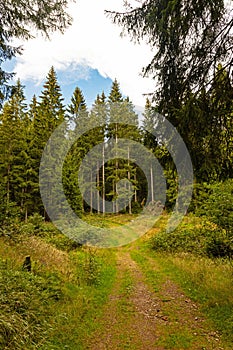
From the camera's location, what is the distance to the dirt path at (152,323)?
495 cm

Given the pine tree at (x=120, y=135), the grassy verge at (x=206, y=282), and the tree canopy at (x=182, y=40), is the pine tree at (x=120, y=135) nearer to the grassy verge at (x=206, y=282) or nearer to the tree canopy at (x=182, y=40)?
the grassy verge at (x=206, y=282)

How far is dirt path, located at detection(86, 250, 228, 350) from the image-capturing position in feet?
Answer: 16.2

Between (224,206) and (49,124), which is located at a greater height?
(49,124)

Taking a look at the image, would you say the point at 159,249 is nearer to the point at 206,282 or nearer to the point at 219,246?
the point at 219,246

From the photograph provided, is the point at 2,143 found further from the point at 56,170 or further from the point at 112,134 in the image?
the point at 112,134

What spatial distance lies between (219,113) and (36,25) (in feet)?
17.4

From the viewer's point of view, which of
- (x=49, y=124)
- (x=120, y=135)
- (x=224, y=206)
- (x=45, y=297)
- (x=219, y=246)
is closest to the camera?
(x=45, y=297)

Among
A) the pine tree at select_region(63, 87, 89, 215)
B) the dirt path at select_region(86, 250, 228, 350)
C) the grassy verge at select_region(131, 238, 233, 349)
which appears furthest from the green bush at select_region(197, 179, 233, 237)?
the pine tree at select_region(63, 87, 89, 215)

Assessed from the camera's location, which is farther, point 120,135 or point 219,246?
point 120,135

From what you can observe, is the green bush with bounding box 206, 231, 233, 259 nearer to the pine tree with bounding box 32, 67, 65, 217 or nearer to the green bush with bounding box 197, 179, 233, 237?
the green bush with bounding box 197, 179, 233, 237

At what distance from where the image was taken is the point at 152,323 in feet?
19.4

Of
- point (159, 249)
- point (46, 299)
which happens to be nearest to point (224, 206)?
point (159, 249)

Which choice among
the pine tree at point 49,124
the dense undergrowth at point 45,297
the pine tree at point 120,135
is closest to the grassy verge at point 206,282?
the dense undergrowth at point 45,297

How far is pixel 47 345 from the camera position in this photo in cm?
440
